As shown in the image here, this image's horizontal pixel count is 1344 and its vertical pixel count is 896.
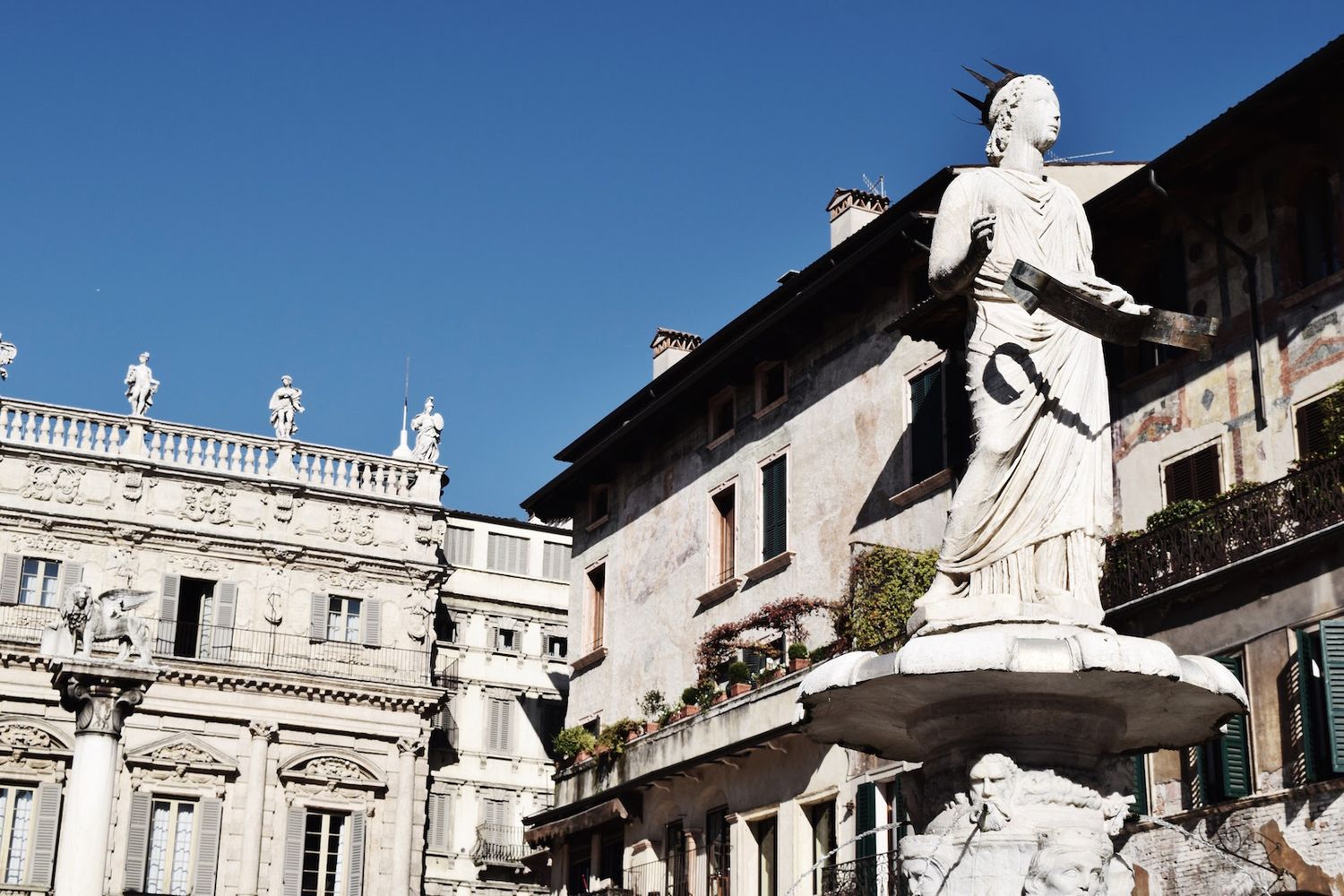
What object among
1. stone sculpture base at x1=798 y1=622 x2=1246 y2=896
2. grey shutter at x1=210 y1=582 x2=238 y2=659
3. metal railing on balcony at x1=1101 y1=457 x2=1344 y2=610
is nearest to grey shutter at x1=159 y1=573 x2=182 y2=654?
grey shutter at x1=210 y1=582 x2=238 y2=659

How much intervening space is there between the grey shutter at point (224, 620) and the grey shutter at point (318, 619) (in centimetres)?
203

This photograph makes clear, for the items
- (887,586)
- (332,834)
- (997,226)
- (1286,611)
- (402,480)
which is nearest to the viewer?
(997,226)

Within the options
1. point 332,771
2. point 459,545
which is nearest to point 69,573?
point 332,771

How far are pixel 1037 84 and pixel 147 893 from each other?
136 feet

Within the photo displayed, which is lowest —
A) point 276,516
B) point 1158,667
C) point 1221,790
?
point 1158,667

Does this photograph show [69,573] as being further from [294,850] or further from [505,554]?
[505,554]

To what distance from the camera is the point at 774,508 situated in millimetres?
35250

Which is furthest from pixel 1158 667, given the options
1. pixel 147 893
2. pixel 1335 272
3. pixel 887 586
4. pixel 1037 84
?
pixel 147 893

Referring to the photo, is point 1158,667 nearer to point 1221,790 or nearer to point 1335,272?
point 1221,790

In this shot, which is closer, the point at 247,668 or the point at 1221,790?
the point at 1221,790

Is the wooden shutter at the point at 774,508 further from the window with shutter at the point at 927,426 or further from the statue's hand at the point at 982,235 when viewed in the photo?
the statue's hand at the point at 982,235

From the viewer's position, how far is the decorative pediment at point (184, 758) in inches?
1876

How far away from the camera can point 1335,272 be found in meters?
23.8

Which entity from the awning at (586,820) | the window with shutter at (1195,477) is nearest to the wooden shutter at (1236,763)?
the window with shutter at (1195,477)
